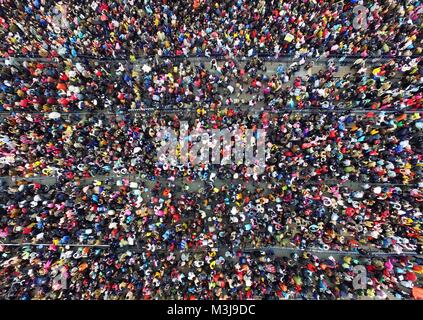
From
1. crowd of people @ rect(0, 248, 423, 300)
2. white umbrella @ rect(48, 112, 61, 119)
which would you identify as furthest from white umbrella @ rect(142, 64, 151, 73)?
crowd of people @ rect(0, 248, 423, 300)

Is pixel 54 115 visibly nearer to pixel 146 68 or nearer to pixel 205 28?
pixel 146 68

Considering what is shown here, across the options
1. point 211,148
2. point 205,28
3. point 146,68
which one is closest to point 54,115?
point 146,68

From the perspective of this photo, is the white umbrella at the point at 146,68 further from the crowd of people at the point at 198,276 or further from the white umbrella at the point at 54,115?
the crowd of people at the point at 198,276

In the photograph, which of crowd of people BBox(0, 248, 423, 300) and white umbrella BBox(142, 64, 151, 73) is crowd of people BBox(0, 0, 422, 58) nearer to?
white umbrella BBox(142, 64, 151, 73)
